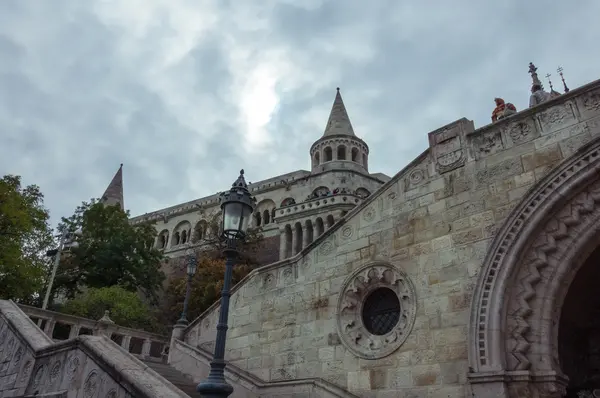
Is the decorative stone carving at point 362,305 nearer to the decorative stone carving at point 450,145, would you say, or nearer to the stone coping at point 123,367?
the decorative stone carving at point 450,145

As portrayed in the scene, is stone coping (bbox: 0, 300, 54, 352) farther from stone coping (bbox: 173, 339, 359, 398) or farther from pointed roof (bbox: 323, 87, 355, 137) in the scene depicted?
pointed roof (bbox: 323, 87, 355, 137)

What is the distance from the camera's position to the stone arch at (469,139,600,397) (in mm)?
6238

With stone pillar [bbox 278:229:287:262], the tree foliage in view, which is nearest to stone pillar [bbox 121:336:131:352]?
the tree foliage

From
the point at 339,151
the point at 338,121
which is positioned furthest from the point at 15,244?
the point at 338,121

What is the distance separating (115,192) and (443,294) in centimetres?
5502

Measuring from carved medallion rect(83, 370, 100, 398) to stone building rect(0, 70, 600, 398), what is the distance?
33 mm

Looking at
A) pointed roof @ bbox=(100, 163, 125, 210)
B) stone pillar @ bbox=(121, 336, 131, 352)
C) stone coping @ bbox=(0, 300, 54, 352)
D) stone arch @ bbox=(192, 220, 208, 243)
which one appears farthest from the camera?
pointed roof @ bbox=(100, 163, 125, 210)

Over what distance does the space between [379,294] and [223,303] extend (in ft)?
12.5

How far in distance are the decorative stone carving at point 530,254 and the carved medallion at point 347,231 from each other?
118 inches

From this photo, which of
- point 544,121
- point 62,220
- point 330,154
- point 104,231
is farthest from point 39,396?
point 330,154

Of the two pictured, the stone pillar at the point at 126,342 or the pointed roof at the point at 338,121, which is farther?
the pointed roof at the point at 338,121

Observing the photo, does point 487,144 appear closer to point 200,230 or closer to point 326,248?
point 326,248

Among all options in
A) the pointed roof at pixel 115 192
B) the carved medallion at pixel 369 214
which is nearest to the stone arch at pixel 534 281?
the carved medallion at pixel 369 214

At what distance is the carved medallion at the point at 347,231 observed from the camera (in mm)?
9334
